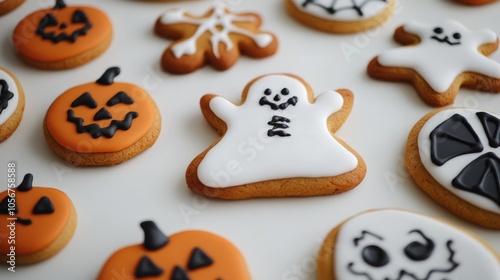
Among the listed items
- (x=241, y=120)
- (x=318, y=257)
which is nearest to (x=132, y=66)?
(x=241, y=120)

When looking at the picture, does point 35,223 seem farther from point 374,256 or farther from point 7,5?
point 7,5

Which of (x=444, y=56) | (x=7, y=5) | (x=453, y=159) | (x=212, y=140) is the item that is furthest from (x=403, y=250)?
(x=7, y=5)

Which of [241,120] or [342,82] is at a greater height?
[342,82]

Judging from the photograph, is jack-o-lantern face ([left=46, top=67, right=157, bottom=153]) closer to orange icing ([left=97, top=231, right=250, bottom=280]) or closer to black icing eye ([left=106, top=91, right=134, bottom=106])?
black icing eye ([left=106, top=91, right=134, bottom=106])

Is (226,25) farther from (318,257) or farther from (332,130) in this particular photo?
(318,257)

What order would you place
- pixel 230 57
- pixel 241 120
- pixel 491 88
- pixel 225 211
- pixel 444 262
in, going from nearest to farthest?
pixel 444 262, pixel 225 211, pixel 241 120, pixel 491 88, pixel 230 57

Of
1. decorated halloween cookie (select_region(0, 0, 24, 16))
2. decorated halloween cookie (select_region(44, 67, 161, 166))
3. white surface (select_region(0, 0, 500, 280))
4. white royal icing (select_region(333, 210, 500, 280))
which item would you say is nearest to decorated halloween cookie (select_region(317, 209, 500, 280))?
white royal icing (select_region(333, 210, 500, 280))
